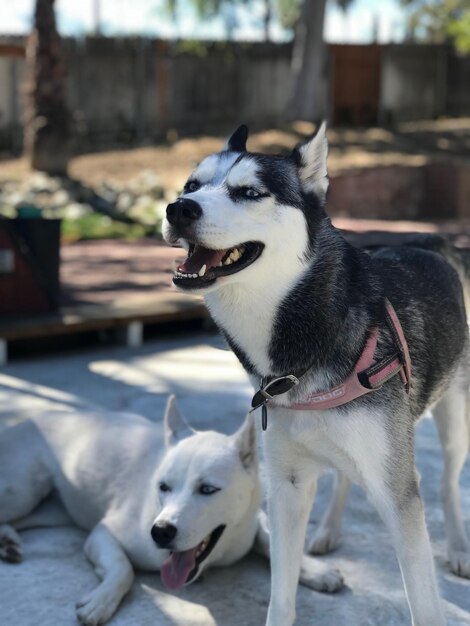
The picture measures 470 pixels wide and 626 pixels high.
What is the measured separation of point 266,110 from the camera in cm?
2047

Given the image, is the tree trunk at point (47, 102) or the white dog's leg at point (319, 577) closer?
the white dog's leg at point (319, 577)

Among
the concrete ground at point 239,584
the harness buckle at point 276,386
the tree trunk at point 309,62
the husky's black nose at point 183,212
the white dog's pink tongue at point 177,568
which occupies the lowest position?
the concrete ground at point 239,584

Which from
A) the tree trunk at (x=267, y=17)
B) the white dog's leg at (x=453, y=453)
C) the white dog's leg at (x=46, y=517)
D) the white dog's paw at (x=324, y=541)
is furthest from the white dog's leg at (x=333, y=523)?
the tree trunk at (x=267, y=17)

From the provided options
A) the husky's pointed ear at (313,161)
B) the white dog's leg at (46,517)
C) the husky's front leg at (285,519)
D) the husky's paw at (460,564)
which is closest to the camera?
the husky's pointed ear at (313,161)

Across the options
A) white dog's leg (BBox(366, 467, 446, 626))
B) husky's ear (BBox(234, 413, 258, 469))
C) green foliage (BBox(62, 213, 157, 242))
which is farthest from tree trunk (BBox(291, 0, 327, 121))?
white dog's leg (BBox(366, 467, 446, 626))

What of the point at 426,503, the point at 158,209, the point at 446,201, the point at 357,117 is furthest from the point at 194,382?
the point at 357,117

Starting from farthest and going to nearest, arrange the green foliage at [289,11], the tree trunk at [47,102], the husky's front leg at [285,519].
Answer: the green foliage at [289,11]
the tree trunk at [47,102]
the husky's front leg at [285,519]

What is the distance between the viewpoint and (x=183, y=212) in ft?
8.32

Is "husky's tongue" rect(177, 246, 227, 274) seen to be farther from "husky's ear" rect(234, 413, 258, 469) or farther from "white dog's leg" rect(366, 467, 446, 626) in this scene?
"husky's ear" rect(234, 413, 258, 469)

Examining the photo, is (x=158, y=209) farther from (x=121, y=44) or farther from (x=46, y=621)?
(x=46, y=621)

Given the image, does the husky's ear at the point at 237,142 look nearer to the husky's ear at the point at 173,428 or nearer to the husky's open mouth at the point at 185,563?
the husky's ear at the point at 173,428

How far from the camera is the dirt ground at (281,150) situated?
14.6 meters

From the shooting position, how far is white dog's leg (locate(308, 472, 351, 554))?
367 centimetres

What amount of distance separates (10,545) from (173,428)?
77 centimetres
